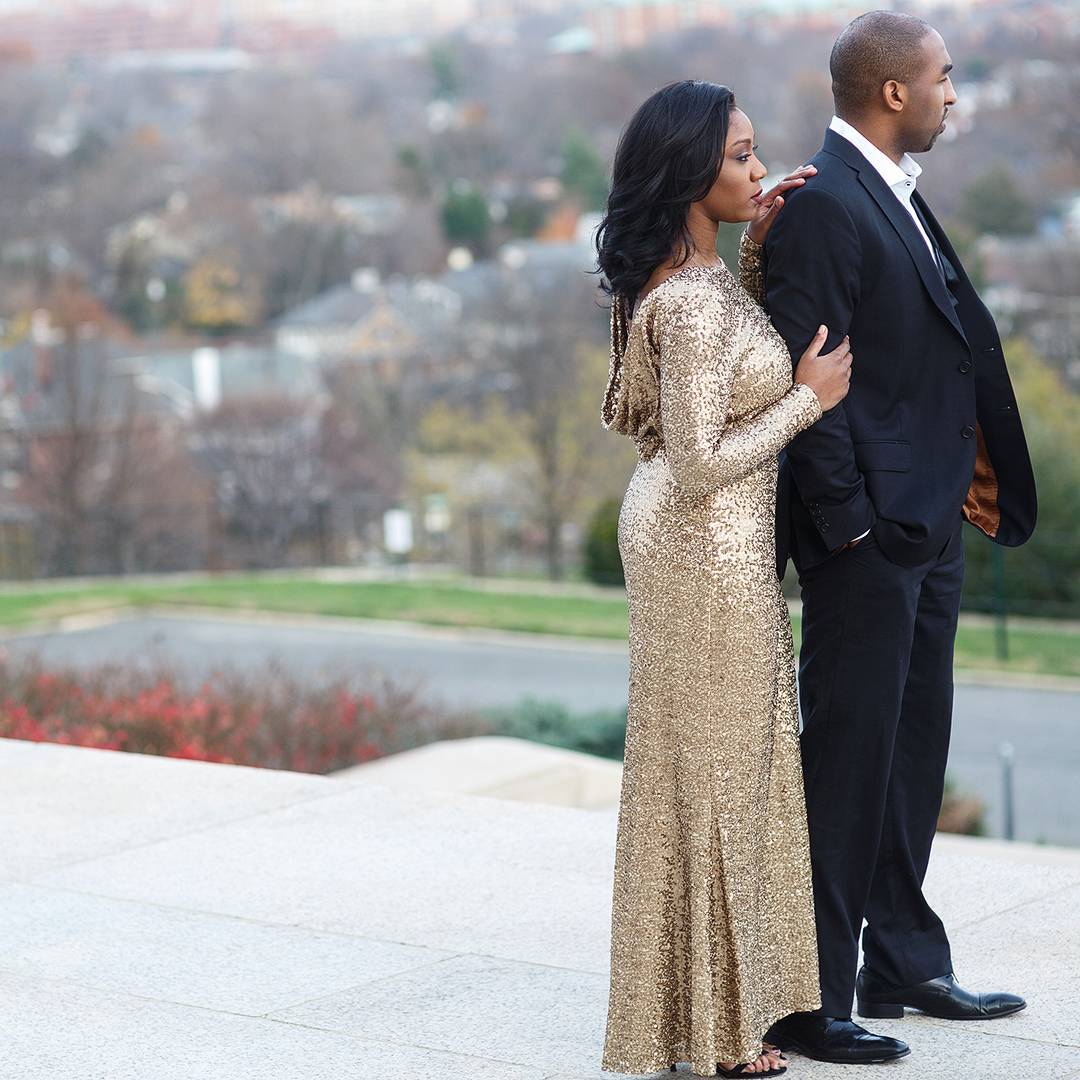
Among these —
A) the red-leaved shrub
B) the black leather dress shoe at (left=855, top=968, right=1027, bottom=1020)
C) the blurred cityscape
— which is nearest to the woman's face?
the black leather dress shoe at (left=855, top=968, right=1027, bottom=1020)

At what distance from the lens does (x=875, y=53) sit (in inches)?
133

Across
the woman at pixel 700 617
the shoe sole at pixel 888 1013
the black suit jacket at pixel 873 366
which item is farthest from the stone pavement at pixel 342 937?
the black suit jacket at pixel 873 366

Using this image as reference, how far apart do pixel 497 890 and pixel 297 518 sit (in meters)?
44.7

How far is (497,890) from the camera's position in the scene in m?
4.97

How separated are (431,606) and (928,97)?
698 inches

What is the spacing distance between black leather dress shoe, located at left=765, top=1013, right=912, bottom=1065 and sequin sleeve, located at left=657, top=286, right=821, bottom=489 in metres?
1.10

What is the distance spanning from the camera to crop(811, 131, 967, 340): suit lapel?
339 centimetres

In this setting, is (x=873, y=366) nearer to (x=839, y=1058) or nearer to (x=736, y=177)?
(x=736, y=177)

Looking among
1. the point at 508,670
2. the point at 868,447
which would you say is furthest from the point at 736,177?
the point at 508,670

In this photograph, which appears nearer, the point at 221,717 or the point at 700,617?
the point at 700,617

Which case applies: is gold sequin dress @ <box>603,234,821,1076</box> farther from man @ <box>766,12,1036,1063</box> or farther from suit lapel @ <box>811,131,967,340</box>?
suit lapel @ <box>811,131,967,340</box>

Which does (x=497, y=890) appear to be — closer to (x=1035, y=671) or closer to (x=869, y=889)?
(x=869, y=889)

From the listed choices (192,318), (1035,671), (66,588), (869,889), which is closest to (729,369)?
(869,889)

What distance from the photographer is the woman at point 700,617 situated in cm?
319
